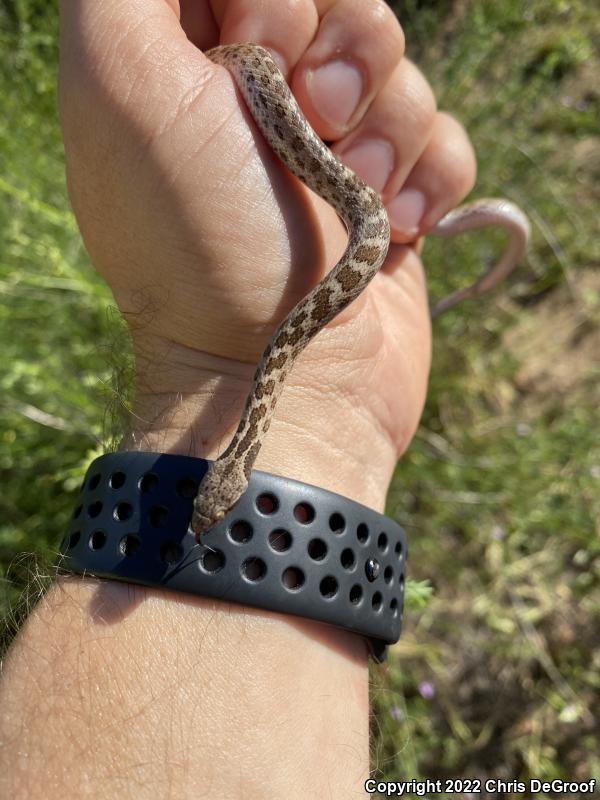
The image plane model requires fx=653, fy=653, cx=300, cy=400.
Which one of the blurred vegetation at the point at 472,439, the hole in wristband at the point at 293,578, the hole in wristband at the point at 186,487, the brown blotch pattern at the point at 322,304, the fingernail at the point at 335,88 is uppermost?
the fingernail at the point at 335,88

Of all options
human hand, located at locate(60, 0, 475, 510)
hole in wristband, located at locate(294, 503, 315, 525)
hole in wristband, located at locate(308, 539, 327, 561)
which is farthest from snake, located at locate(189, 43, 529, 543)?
hole in wristband, located at locate(308, 539, 327, 561)

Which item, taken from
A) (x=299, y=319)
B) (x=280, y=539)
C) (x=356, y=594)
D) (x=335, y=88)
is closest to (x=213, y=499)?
(x=280, y=539)

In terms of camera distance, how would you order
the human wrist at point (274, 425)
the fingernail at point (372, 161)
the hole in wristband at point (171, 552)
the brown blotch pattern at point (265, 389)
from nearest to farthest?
1. the hole in wristband at point (171, 552)
2. the brown blotch pattern at point (265, 389)
3. the human wrist at point (274, 425)
4. the fingernail at point (372, 161)

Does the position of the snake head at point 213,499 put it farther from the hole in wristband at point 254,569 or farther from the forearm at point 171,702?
the forearm at point 171,702

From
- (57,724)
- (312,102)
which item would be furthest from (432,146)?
(57,724)

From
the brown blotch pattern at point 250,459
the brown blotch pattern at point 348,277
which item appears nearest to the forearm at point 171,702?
the brown blotch pattern at point 250,459

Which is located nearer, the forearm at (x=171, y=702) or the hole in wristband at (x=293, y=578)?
the forearm at (x=171, y=702)
